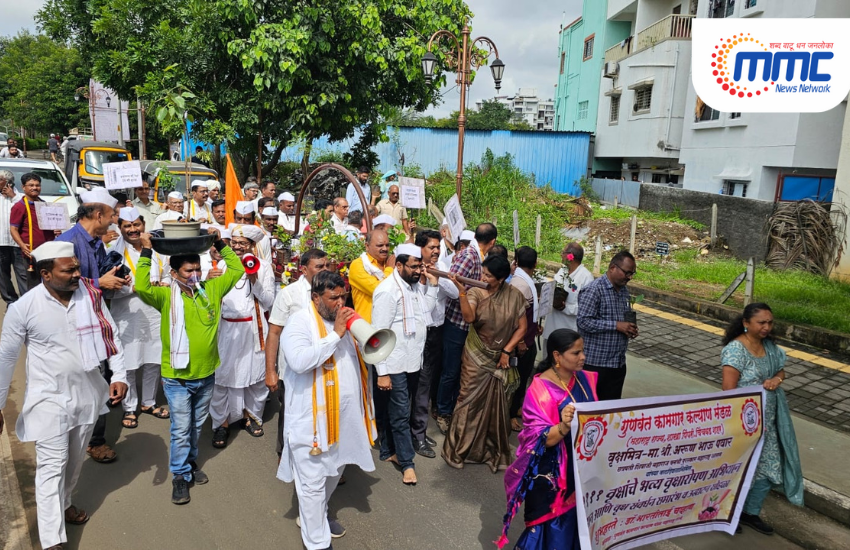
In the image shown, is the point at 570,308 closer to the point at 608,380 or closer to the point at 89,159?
the point at 608,380

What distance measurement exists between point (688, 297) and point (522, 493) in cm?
834

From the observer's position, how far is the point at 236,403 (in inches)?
206

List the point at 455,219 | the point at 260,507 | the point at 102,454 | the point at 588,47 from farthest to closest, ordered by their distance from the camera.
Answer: the point at 588,47, the point at 455,219, the point at 102,454, the point at 260,507

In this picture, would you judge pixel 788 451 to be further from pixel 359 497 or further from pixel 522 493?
pixel 359 497

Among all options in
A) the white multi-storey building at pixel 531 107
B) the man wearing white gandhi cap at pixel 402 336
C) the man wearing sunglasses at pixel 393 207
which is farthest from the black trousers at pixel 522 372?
the white multi-storey building at pixel 531 107

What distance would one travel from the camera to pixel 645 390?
6750 millimetres

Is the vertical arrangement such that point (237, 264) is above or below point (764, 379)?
above

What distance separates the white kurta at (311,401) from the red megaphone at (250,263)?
61.7 inches

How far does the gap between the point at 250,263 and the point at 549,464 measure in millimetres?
3068

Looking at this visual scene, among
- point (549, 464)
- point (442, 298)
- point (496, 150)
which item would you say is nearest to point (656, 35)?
point (496, 150)

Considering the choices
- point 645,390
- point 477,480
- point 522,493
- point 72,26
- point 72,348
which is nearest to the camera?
point 522,493

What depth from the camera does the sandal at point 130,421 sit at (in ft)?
17.2

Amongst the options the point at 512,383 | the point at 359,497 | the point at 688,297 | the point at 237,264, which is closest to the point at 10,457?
the point at 237,264

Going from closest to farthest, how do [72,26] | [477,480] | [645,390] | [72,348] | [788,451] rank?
[72,348] < [788,451] < [477,480] < [645,390] < [72,26]
